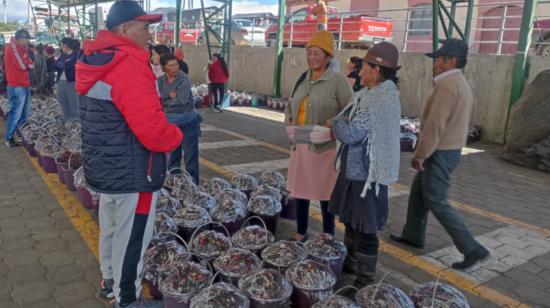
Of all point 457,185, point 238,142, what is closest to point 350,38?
point 238,142

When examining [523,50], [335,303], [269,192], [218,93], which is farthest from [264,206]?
[218,93]

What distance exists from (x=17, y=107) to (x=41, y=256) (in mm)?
4590

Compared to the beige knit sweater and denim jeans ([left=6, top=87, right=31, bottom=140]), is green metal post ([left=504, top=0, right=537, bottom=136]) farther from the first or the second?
denim jeans ([left=6, top=87, right=31, bottom=140])

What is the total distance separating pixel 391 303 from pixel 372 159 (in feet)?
3.04

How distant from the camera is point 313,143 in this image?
3404mm

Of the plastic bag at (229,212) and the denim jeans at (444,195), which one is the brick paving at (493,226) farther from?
the plastic bag at (229,212)

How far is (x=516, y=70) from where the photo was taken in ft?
31.2

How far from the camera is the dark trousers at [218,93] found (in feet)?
43.9

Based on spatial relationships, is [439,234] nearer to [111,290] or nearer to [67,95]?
[111,290]

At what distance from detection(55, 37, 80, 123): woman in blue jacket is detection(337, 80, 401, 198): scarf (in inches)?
242

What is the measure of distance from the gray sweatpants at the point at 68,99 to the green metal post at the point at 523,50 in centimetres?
897

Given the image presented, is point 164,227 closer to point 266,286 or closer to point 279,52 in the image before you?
point 266,286

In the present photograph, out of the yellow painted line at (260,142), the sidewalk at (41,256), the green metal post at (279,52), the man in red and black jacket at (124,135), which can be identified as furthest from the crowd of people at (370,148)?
the green metal post at (279,52)

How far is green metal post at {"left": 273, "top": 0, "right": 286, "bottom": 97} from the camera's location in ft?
50.4
